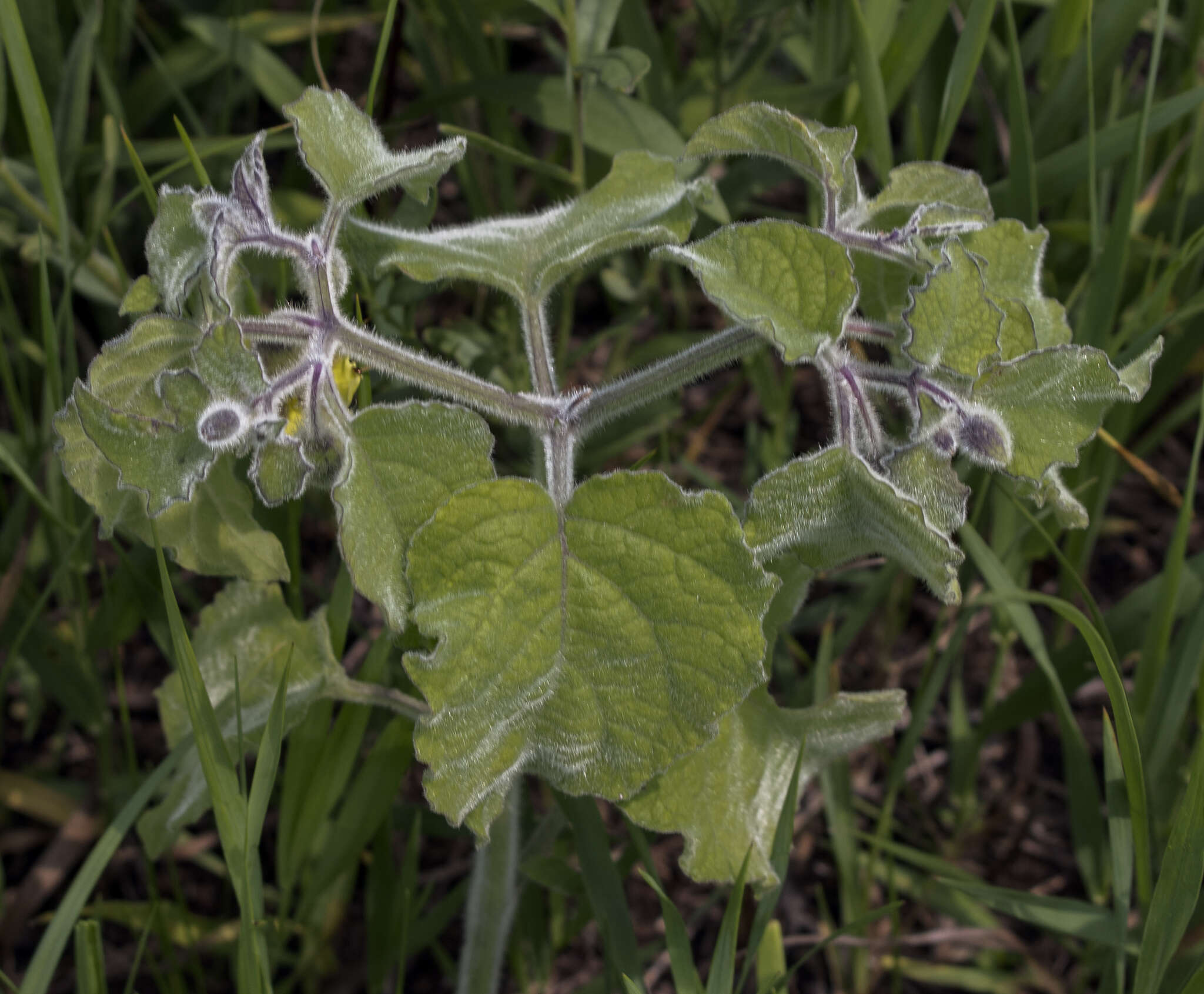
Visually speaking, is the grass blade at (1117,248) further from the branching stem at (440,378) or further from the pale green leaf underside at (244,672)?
the pale green leaf underside at (244,672)

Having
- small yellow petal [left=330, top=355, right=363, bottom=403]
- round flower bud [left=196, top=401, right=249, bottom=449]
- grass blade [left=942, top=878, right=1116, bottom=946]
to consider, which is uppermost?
round flower bud [left=196, top=401, right=249, bottom=449]

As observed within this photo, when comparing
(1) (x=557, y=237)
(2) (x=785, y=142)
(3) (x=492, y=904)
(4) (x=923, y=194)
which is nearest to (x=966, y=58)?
(4) (x=923, y=194)

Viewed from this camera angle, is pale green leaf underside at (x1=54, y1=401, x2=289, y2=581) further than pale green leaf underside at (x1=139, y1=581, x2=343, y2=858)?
No

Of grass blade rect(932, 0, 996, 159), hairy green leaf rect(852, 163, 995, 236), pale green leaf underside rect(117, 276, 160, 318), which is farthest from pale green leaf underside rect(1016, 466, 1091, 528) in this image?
pale green leaf underside rect(117, 276, 160, 318)

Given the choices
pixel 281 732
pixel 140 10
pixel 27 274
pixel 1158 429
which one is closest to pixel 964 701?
pixel 1158 429

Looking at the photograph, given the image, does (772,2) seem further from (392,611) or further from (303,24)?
(392,611)

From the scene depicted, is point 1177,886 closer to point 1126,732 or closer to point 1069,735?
point 1126,732

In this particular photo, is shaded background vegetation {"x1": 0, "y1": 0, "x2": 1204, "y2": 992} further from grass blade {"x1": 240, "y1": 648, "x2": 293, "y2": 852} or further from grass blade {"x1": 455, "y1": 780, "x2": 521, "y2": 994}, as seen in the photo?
grass blade {"x1": 240, "y1": 648, "x2": 293, "y2": 852}

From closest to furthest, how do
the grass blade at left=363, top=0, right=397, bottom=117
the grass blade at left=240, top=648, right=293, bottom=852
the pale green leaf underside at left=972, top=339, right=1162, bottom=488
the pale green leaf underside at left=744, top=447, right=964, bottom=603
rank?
the pale green leaf underside at left=744, top=447, right=964, bottom=603 → the pale green leaf underside at left=972, top=339, right=1162, bottom=488 → the grass blade at left=240, top=648, right=293, bottom=852 → the grass blade at left=363, top=0, right=397, bottom=117
